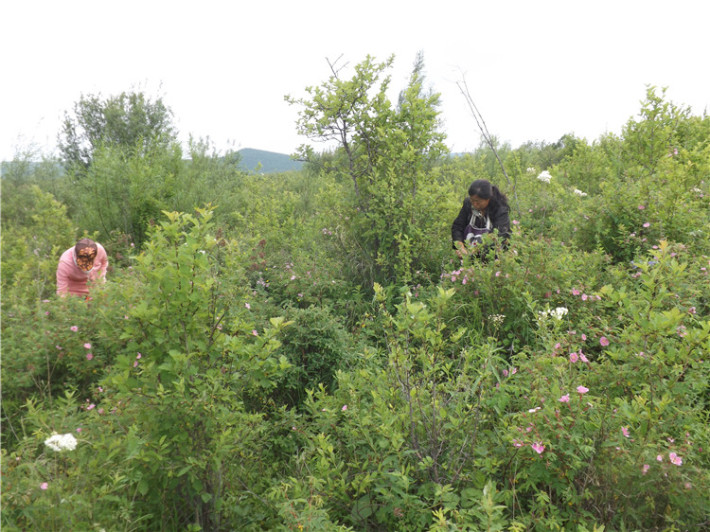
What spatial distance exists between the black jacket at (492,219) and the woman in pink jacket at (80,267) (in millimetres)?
3767

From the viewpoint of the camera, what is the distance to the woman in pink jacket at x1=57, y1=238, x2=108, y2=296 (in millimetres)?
4395

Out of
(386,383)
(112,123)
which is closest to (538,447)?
(386,383)

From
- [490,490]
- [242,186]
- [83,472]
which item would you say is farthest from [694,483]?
[242,186]

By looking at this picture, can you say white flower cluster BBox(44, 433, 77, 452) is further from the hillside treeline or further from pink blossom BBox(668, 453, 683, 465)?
pink blossom BBox(668, 453, 683, 465)

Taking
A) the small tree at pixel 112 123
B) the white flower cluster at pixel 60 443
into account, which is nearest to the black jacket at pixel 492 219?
the white flower cluster at pixel 60 443

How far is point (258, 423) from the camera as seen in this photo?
2.33 m

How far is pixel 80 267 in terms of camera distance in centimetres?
444

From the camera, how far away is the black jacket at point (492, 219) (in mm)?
4316

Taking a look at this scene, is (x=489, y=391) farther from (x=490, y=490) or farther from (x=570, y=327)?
(x=570, y=327)

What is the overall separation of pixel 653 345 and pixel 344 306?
2.83m

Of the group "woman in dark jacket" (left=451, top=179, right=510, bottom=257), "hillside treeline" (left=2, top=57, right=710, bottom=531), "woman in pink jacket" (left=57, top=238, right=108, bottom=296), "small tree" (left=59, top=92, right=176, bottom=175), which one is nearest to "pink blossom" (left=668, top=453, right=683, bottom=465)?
"hillside treeline" (left=2, top=57, right=710, bottom=531)

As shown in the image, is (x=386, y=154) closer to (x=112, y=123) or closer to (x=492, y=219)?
(x=492, y=219)

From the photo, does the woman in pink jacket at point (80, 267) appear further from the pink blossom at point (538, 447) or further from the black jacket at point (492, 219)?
the pink blossom at point (538, 447)

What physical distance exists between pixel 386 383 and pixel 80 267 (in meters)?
3.81
